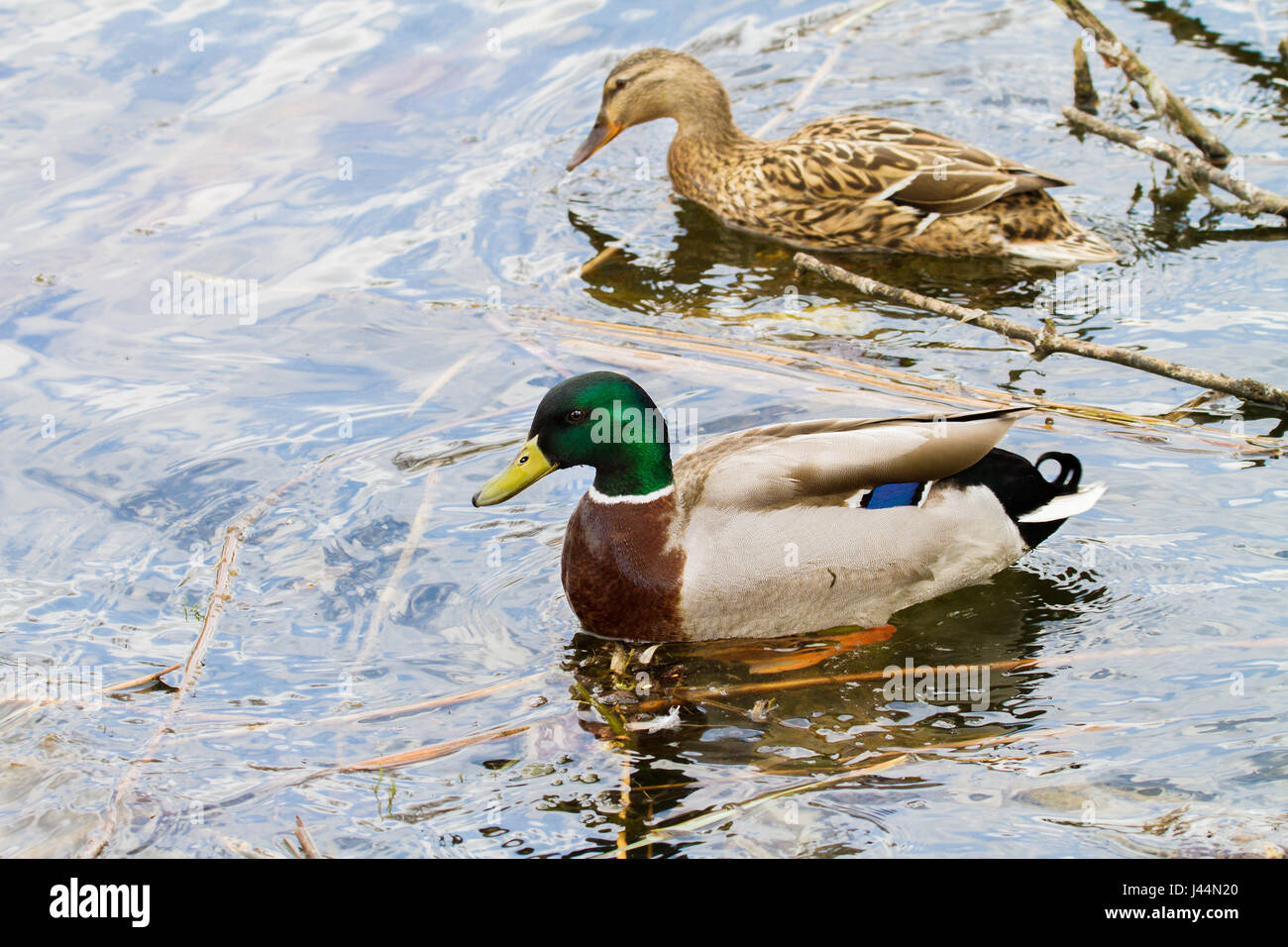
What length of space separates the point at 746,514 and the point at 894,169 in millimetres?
3555

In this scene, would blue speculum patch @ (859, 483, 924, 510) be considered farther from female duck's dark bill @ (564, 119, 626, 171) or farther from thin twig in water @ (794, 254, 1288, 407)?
female duck's dark bill @ (564, 119, 626, 171)

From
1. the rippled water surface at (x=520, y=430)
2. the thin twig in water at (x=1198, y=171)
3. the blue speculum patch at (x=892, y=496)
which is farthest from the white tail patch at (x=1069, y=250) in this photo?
the blue speculum patch at (x=892, y=496)

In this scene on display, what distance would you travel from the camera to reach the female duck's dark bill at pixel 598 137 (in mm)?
9000

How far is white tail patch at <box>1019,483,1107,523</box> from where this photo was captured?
554cm

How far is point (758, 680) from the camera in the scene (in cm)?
514

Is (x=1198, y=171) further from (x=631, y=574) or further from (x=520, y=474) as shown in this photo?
(x=520, y=474)

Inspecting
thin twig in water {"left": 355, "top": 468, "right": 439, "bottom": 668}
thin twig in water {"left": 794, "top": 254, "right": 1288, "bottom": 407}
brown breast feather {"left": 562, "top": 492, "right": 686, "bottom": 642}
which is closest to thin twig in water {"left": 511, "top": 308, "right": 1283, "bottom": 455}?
thin twig in water {"left": 794, "top": 254, "right": 1288, "bottom": 407}

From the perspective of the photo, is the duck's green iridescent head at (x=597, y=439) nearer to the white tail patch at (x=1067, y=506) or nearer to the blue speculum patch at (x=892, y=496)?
the blue speculum patch at (x=892, y=496)

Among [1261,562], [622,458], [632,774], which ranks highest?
[622,458]

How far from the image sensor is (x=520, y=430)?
21.4ft

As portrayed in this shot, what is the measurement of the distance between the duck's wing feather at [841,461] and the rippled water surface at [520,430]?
0.58 m

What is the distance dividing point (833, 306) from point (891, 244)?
0.90 m

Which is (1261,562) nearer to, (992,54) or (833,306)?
(833,306)
